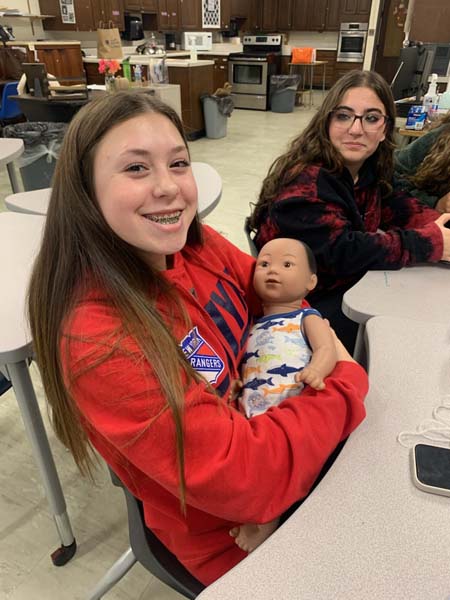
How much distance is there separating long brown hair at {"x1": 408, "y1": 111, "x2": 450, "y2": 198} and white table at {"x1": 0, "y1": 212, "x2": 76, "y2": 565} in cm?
141

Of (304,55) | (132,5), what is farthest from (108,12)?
(304,55)

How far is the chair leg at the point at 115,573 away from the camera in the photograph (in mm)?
1075

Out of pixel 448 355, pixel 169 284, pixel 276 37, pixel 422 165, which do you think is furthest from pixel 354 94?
pixel 276 37

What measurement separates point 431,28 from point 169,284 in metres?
3.57

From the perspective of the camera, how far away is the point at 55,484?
124 cm

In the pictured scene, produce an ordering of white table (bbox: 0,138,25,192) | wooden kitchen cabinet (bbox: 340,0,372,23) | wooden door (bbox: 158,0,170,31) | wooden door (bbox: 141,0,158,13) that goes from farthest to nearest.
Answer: wooden kitchen cabinet (bbox: 340,0,372,23)
wooden door (bbox: 158,0,170,31)
wooden door (bbox: 141,0,158,13)
white table (bbox: 0,138,25,192)

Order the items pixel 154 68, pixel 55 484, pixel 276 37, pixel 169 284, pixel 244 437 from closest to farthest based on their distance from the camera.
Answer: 1. pixel 244 437
2. pixel 169 284
3. pixel 55 484
4. pixel 154 68
5. pixel 276 37

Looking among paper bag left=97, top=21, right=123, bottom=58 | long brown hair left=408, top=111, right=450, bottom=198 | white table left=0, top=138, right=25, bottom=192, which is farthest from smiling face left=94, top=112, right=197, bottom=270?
paper bag left=97, top=21, right=123, bottom=58

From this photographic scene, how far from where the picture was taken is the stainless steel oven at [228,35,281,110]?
318 inches

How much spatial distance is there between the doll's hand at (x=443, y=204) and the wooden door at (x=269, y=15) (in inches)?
403

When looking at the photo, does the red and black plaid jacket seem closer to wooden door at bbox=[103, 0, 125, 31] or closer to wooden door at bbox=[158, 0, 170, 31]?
wooden door at bbox=[103, 0, 125, 31]

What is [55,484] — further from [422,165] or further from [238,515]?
[422,165]

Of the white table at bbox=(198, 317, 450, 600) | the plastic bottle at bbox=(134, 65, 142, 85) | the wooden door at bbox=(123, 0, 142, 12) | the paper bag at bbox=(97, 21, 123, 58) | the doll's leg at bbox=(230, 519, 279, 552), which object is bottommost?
the doll's leg at bbox=(230, 519, 279, 552)

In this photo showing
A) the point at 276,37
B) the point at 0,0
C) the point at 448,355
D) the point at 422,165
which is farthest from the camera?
the point at 276,37
